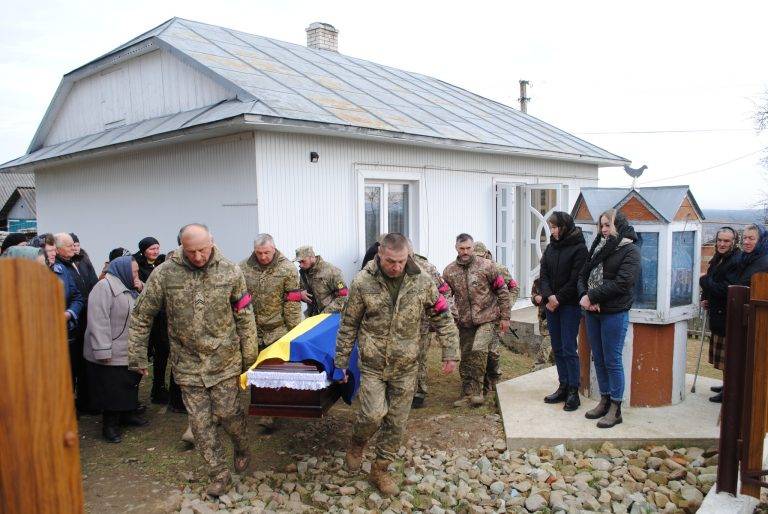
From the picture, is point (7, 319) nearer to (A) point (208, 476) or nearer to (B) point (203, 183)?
(A) point (208, 476)

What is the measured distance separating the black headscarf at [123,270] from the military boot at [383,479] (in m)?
2.75

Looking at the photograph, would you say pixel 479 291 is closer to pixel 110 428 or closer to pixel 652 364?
pixel 652 364

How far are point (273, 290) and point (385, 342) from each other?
1.54 m

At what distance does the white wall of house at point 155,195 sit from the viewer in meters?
7.27

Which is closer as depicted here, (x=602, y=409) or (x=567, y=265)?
(x=602, y=409)

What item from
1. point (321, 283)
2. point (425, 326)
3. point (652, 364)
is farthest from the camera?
point (321, 283)

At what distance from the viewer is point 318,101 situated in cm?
815

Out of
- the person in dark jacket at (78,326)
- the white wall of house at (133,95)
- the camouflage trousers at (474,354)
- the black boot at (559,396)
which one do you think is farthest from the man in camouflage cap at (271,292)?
the white wall of house at (133,95)

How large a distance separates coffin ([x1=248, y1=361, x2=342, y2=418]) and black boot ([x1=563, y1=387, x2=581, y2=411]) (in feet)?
7.95

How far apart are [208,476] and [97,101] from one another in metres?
8.63

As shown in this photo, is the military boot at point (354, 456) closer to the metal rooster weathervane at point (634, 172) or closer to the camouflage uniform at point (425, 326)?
the camouflage uniform at point (425, 326)

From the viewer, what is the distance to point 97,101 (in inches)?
416

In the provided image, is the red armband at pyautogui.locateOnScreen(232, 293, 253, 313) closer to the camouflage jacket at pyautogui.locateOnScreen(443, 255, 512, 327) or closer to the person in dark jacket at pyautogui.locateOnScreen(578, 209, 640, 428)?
the camouflage jacket at pyautogui.locateOnScreen(443, 255, 512, 327)

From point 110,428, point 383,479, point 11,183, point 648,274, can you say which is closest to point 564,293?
point 648,274
